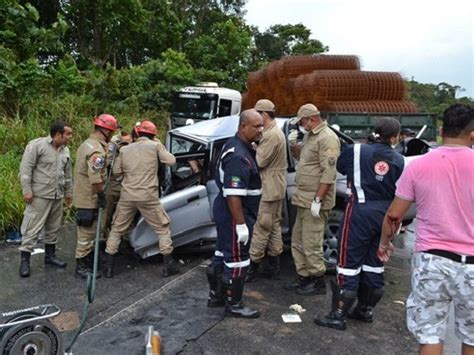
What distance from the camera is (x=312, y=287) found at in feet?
15.7

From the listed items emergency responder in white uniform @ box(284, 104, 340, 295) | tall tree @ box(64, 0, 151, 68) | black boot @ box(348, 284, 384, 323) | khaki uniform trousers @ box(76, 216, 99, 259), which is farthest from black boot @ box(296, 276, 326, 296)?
tall tree @ box(64, 0, 151, 68)

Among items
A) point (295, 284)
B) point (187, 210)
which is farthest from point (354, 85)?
point (295, 284)

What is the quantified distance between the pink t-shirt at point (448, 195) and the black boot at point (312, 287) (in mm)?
2111

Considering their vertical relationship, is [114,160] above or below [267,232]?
above

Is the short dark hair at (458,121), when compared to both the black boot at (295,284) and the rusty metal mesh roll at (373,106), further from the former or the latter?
the rusty metal mesh roll at (373,106)

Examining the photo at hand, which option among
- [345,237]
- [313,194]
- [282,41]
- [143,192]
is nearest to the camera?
[345,237]

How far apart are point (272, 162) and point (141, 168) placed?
1.34m

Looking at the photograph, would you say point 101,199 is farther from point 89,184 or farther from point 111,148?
point 111,148

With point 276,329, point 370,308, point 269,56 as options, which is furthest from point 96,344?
point 269,56

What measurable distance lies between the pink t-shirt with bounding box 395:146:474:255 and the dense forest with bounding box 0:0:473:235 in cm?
560

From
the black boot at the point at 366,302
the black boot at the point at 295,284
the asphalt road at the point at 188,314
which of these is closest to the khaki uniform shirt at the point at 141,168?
the asphalt road at the point at 188,314

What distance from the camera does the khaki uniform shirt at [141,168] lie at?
5.10m

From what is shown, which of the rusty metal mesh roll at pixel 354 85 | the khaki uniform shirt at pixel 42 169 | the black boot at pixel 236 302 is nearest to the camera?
the black boot at pixel 236 302

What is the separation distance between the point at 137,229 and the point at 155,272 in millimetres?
518
